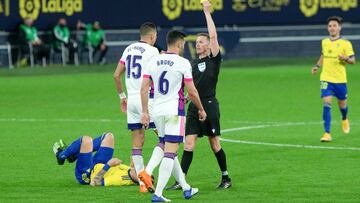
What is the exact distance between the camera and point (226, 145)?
21.5m

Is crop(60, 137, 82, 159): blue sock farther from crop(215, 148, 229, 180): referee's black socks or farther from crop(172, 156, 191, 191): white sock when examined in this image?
crop(215, 148, 229, 180): referee's black socks

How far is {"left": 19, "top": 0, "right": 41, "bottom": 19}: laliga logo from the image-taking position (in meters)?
42.8

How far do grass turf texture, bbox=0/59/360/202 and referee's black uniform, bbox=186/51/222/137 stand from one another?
0.86 metres

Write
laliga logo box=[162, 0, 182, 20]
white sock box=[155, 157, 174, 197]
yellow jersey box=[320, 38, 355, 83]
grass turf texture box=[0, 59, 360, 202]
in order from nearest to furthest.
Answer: white sock box=[155, 157, 174, 197] → grass turf texture box=[0, 59, 360, 202] → yellow jersey box=[320, 38, 355, 83] → laliga logo box=[162, 0, 182, 20]

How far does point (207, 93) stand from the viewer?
1598cm

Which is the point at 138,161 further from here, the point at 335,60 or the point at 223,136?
the point at 335,60

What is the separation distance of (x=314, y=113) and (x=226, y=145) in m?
7.41

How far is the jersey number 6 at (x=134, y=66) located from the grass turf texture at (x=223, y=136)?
1672 mm

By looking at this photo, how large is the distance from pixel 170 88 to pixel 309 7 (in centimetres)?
3532

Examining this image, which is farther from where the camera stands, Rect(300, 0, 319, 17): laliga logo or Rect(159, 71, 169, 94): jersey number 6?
Rect(300, 0, 319, 17): laliga logo

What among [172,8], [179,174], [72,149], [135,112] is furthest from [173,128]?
[172,8]

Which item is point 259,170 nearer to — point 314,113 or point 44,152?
point 44,152

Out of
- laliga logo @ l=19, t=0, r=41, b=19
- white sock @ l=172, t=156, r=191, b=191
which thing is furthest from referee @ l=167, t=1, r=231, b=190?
laliga logo @ l=19, t=0, r=41, b=19

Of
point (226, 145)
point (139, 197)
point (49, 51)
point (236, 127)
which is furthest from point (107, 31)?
point (139, 197)
